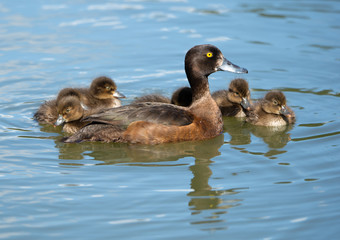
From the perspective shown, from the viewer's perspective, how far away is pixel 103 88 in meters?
9.09

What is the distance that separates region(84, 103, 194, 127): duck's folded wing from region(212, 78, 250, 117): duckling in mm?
1185

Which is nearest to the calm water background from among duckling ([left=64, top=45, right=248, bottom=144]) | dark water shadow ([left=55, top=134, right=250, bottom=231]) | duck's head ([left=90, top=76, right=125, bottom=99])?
dark water shadow ([left=55, top=134, right=250, bottom=231])

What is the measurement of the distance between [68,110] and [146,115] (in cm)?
118

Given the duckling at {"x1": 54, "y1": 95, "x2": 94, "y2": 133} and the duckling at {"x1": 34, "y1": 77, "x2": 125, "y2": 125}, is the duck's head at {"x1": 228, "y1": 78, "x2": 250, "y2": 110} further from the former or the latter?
the duckling at {"x1": 54, "y1": 95, "x2": 94, "y2": 133}

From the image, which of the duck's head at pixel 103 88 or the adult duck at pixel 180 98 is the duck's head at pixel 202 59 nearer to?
the adult duck at pixel 180 98

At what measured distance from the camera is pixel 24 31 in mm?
12461

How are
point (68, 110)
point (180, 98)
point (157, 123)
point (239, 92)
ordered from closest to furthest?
1. point (157, 123)
2. point (68, 110)
3. point (239, 92)
4. point (180, 98)

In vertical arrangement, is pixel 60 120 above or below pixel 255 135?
above

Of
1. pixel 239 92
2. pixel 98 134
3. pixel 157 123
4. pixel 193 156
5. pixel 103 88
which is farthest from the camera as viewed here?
pixel 103 88

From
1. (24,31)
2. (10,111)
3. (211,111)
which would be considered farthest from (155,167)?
(24,31)

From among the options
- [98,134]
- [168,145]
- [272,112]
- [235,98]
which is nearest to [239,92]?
[235,98]

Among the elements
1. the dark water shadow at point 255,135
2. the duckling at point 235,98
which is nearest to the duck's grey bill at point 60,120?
the dark water shadow at point 255,135

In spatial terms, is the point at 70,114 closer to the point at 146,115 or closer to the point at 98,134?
the point at 98,134

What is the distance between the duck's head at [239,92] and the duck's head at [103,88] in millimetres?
1677
